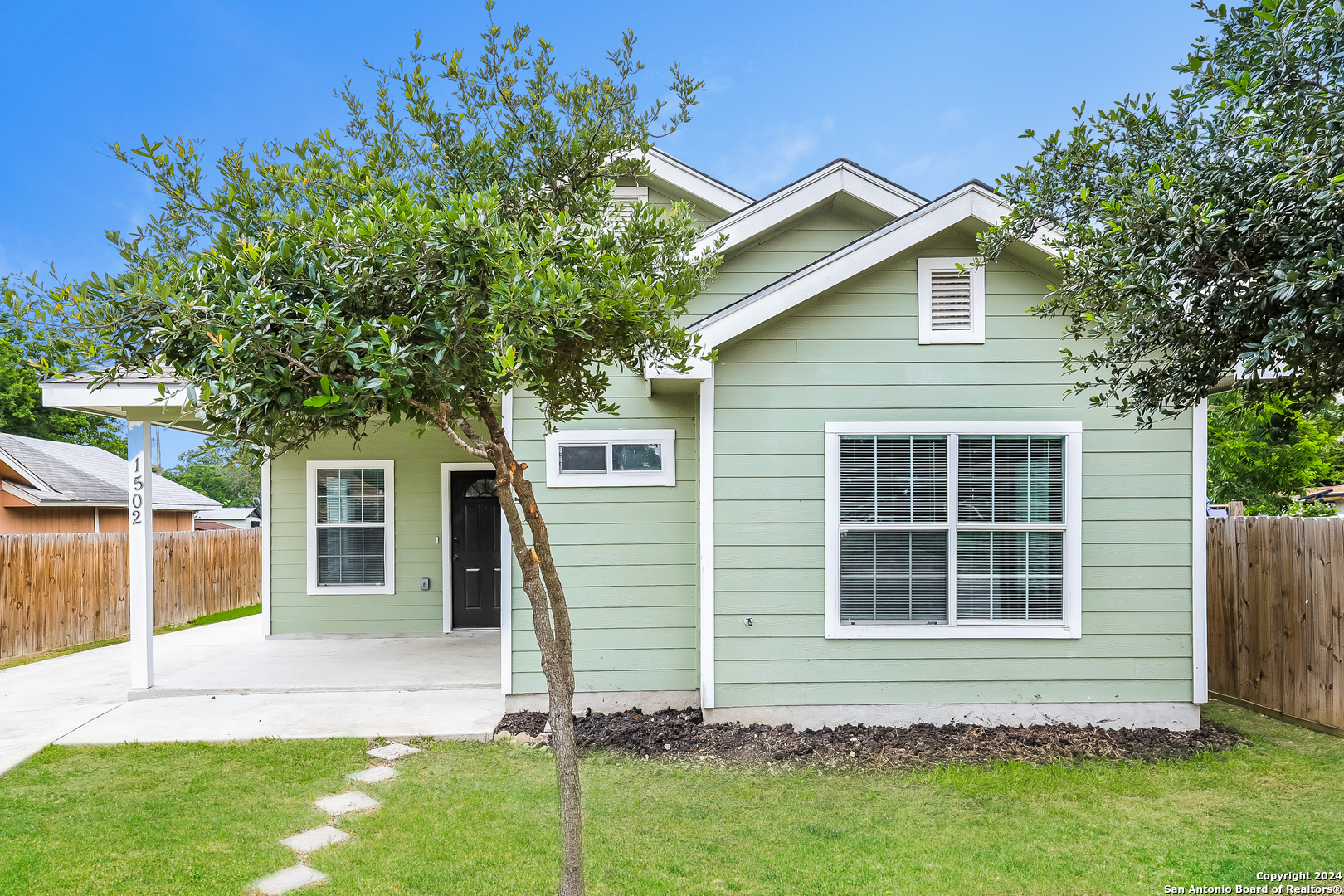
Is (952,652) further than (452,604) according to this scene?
No

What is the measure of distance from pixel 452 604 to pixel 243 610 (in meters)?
6.71

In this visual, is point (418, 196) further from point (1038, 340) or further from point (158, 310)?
point (1038, 340)

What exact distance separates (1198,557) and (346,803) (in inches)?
229

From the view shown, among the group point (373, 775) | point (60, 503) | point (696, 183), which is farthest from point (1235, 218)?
point (60, 503)

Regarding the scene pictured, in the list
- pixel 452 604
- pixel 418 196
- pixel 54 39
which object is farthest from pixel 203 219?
pixel 54 39

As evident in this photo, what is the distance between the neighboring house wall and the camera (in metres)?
13.8

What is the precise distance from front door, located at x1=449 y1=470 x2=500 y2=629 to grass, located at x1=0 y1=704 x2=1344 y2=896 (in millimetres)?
4125

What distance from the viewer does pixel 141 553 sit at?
6426 millimetres

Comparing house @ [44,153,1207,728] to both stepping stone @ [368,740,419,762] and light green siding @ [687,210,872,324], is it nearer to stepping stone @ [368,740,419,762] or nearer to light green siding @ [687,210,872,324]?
light green siding @ [687,210,872,324]

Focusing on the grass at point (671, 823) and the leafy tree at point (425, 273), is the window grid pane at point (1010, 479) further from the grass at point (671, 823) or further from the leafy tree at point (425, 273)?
the leafy tree at point (425, 273)

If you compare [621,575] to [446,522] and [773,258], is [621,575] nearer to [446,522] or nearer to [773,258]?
[773,258]

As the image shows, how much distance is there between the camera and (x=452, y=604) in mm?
9273

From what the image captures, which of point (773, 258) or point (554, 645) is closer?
point (554, 645)

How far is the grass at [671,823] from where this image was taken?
132 inches
